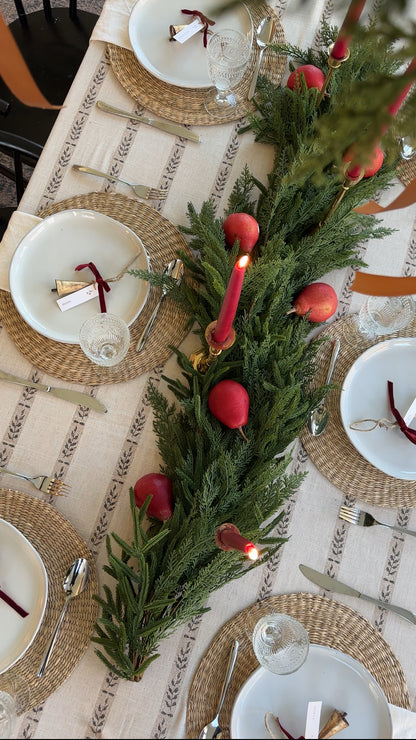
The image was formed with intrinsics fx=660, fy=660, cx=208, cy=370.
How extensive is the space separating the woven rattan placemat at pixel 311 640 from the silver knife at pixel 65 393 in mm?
474

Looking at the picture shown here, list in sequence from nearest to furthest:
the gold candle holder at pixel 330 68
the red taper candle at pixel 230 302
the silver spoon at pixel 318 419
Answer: the red taper candle at pixel 230 302
the gold candle holder at pixel 330 68
the silver spoon at pixel 318 419

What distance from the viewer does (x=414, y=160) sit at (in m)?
1.49

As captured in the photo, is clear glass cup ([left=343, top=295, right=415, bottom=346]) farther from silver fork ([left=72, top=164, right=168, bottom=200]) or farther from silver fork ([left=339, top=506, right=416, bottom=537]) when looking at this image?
silver fork ([left=72, top=164, right=168, bottom=200])

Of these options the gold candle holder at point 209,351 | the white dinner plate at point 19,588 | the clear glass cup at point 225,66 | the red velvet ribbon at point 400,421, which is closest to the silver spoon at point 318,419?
the red velvet ribbon at point 400,421

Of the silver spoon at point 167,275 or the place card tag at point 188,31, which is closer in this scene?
the silver spoon at point 167,275

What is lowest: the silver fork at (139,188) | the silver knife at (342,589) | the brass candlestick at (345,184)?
the silver knife at (342,589)

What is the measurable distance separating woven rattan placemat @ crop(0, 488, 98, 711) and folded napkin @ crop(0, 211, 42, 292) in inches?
16.6

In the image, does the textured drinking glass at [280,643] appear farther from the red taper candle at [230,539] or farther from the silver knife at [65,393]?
the silver knife at [65,393]

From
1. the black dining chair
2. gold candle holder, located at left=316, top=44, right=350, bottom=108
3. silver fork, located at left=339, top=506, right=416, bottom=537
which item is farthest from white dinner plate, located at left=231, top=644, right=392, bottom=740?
the black dining chair

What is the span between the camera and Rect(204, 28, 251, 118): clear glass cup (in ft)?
4.69

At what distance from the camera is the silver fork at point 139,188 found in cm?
141

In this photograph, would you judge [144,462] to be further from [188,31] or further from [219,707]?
[188,31]

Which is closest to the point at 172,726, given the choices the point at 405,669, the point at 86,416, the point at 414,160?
the point at 405,669

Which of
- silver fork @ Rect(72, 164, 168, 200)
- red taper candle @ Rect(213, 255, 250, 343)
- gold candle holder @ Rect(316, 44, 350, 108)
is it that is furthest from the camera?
silver fork @ Rect(72, 164, 168, 200)
